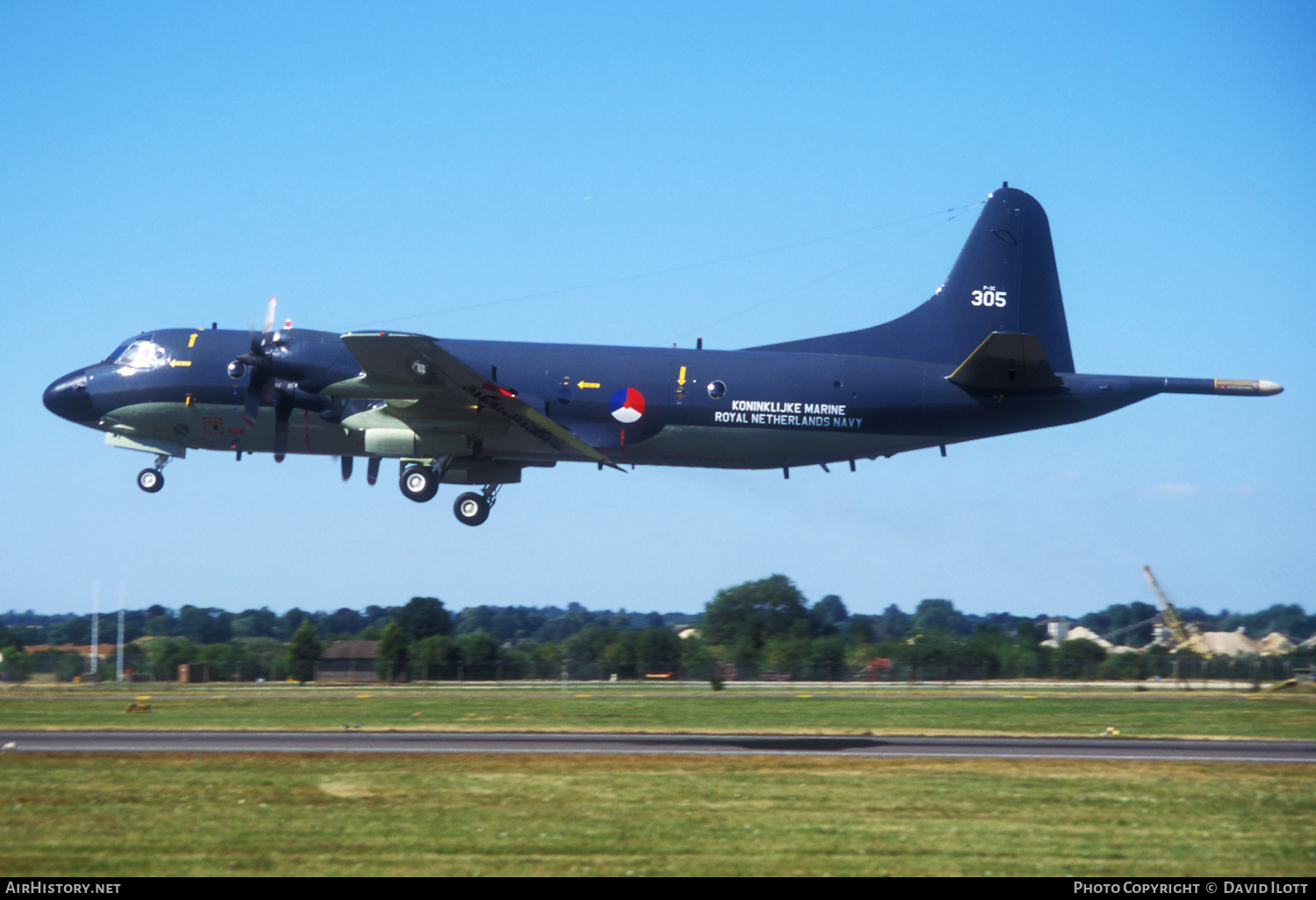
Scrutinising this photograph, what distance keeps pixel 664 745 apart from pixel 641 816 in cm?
Answer: 728

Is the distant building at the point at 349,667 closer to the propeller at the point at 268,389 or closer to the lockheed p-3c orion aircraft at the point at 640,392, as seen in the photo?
the lockheed p-3c orion aircraft at the point at 640,392

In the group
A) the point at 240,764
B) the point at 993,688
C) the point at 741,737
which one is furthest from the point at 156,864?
the point at 993,688

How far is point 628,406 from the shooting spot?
29.4 metres

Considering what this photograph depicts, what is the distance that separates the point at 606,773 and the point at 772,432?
39.8 ft

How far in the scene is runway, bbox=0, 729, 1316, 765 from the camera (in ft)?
74.4

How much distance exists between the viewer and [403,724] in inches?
1126

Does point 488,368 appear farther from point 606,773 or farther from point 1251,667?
point 1251,667

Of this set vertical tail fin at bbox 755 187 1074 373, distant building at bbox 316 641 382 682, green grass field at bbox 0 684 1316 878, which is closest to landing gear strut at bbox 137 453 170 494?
green grass field at bbox 0 684 1316 878

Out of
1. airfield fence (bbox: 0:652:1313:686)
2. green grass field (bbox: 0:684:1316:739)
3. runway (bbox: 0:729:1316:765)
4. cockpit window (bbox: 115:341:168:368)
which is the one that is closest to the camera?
runway (bbox: 0:729:1316:765)

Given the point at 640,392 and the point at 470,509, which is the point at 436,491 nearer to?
the point at 470,509

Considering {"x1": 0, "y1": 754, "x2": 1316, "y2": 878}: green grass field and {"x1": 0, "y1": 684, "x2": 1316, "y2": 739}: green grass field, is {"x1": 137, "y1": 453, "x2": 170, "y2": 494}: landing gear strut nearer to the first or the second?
{"x1": 0, "y1": 684, "x2": 1316, "y2": 739}: green grass field

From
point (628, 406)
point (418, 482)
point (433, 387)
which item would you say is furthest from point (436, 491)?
point (628, 406)

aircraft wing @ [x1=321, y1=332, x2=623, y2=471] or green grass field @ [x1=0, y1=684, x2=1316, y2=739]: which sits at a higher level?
aircraft wing @ [x1=321, y1=332, x2=623, y2=471]

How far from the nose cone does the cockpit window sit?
4.30 feet
